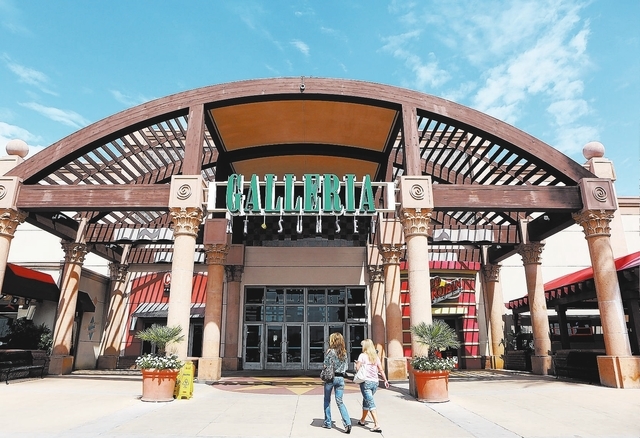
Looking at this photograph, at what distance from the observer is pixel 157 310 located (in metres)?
25.0

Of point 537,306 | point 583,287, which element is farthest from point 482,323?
point 583,287

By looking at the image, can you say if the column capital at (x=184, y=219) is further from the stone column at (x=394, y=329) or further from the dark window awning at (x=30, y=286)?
the dark window awning at (x=30, y=286)

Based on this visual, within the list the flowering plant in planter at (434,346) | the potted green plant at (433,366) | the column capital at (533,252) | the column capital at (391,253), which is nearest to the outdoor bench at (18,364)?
the potted green plant at (433,366)

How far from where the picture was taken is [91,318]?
24.4 metres

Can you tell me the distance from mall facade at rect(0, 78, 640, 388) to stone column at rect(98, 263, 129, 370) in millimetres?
76

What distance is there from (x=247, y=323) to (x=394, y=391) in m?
12.8

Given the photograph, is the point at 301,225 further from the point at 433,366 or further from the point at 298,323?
the point at 298,323

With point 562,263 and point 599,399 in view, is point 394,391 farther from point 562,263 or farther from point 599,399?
point 562,263

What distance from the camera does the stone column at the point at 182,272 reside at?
13.2 meters

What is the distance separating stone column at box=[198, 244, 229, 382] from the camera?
16562mm

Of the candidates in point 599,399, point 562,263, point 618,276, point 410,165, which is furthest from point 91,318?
point 562,263

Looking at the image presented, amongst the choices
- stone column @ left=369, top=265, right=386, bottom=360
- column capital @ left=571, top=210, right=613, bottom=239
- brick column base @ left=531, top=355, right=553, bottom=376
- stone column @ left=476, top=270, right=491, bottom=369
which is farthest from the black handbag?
stone column @ left=476, top=270, right=491, bottom=369

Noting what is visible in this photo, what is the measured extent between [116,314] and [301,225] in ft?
52.3

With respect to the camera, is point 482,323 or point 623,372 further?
point 482,323
